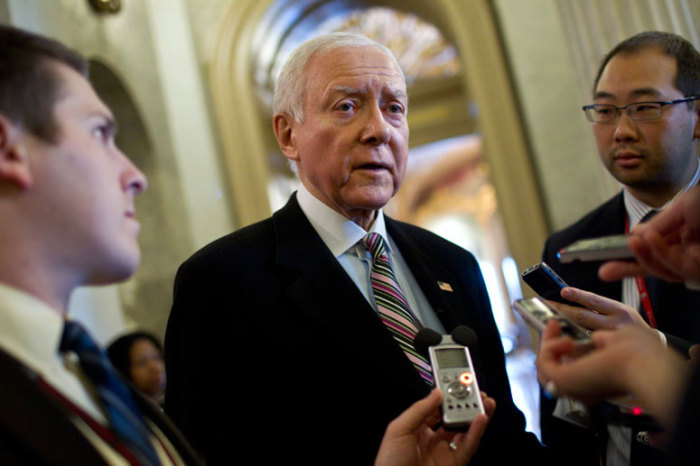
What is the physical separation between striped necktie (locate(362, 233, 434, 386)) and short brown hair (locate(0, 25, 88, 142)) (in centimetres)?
101

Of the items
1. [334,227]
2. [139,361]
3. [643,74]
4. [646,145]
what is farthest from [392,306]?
[139,361]

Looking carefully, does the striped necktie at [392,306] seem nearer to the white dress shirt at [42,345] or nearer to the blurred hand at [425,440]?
the blurred hand at [425,440]

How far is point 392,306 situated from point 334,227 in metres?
0.32

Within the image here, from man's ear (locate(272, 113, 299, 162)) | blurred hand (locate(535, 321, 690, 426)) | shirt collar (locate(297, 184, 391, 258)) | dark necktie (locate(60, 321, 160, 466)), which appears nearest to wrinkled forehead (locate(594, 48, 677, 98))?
shirt collar (locate(297, 184, 391, 258))

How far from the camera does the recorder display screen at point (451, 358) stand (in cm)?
149

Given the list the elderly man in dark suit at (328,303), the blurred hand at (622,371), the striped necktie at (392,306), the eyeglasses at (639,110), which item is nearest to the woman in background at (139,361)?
the elderly man in dark suit at (328,303)

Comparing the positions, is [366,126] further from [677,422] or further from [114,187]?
[677,422]

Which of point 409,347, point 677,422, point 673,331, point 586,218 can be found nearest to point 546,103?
point 586,218

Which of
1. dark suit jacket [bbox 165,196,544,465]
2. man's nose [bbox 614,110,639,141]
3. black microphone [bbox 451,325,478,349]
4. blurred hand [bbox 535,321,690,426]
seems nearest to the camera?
blurred hand [bbox 535,321,690,426]

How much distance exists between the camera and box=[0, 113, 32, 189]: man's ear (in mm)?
1065

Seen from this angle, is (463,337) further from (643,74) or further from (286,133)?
(643,74)

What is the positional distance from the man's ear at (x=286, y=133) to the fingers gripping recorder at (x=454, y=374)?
3.03ft

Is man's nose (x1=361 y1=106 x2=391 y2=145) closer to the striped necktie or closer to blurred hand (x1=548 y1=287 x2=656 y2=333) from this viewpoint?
the striped necktie

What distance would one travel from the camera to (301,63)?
6.99 ft
